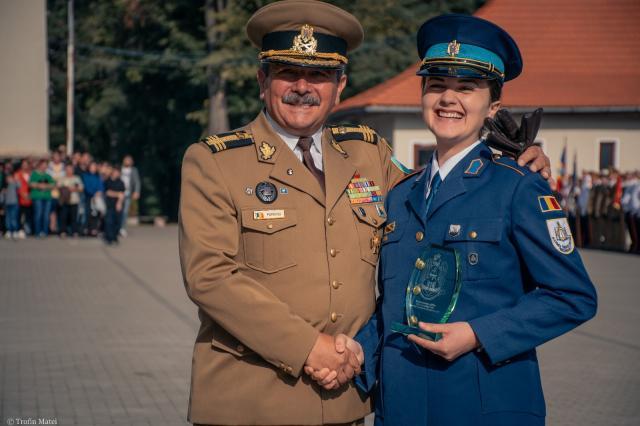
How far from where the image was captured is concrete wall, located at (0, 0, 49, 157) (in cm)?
3366

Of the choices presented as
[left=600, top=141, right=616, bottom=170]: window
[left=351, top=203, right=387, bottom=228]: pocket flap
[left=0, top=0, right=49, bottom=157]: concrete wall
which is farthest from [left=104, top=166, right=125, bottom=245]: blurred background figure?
[left=351, top=203, right=387, bottom=228]: pocket flap

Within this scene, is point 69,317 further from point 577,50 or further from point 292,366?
point 577,50

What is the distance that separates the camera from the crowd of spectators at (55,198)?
2586 cm

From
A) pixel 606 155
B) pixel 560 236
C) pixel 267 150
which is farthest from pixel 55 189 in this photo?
pixel 560 236

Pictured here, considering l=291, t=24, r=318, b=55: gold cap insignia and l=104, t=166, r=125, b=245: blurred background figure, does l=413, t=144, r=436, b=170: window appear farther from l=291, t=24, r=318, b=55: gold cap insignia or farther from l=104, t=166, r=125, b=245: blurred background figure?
l=291, t=24, r=318, b=55: gold cap insignia

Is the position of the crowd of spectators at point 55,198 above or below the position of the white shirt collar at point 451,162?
below

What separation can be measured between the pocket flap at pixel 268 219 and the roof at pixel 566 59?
85.6ft

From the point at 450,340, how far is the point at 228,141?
1.16 metres

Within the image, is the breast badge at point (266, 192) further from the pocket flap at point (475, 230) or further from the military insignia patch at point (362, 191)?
the pocket flap at point (475, 230)

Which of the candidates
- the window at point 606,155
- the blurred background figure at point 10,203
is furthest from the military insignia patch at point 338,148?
the window at point 606,155

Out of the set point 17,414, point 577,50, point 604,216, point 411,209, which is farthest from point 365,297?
point 577,50

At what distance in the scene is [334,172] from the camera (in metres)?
3.94

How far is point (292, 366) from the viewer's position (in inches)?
142

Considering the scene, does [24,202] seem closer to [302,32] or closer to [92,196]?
[92,196]
